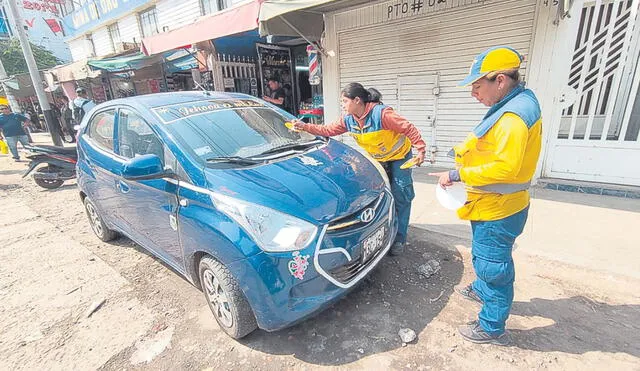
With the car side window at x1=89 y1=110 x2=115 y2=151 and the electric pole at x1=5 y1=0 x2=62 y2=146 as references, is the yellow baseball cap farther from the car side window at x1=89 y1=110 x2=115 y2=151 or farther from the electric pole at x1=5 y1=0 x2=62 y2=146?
the electric pole at x1=5 y1=0 x2=62 y2=146

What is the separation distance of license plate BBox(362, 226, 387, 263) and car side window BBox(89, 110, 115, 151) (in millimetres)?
2585

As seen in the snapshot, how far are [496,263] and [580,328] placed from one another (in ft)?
3.11

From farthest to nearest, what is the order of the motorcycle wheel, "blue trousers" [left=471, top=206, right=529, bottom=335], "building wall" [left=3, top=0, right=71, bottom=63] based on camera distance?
"building wall" [left=3, top=0, right=71, bottom=63] < the motorcycle wheel < "blue trousers" [left=471, top=206, right=529, bottom=335]

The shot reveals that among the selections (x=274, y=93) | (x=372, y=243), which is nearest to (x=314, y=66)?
(x=274, y=93)

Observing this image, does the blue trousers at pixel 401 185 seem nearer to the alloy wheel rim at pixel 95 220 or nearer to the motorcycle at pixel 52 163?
the alloy wheel rim at pixel 95 220

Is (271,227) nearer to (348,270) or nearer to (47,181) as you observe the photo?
(348,270)

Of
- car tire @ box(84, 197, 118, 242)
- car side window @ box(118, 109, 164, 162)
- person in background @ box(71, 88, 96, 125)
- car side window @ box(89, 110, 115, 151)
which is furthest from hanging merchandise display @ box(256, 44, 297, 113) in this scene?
car side window @ box(118, 109, 164, 162)

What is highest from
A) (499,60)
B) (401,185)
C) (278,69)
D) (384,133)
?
(278,69)

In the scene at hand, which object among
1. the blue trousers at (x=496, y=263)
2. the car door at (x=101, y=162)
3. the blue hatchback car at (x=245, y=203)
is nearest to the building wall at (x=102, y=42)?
the car door at (x=101, y=162)

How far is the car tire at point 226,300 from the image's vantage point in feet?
6.48

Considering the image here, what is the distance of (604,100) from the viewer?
407 cm

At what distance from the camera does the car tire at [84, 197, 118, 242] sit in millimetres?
3648

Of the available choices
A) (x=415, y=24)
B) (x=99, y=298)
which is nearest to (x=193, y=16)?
(x=415, y=24)

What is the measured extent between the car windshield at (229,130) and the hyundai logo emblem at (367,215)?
0.85m
